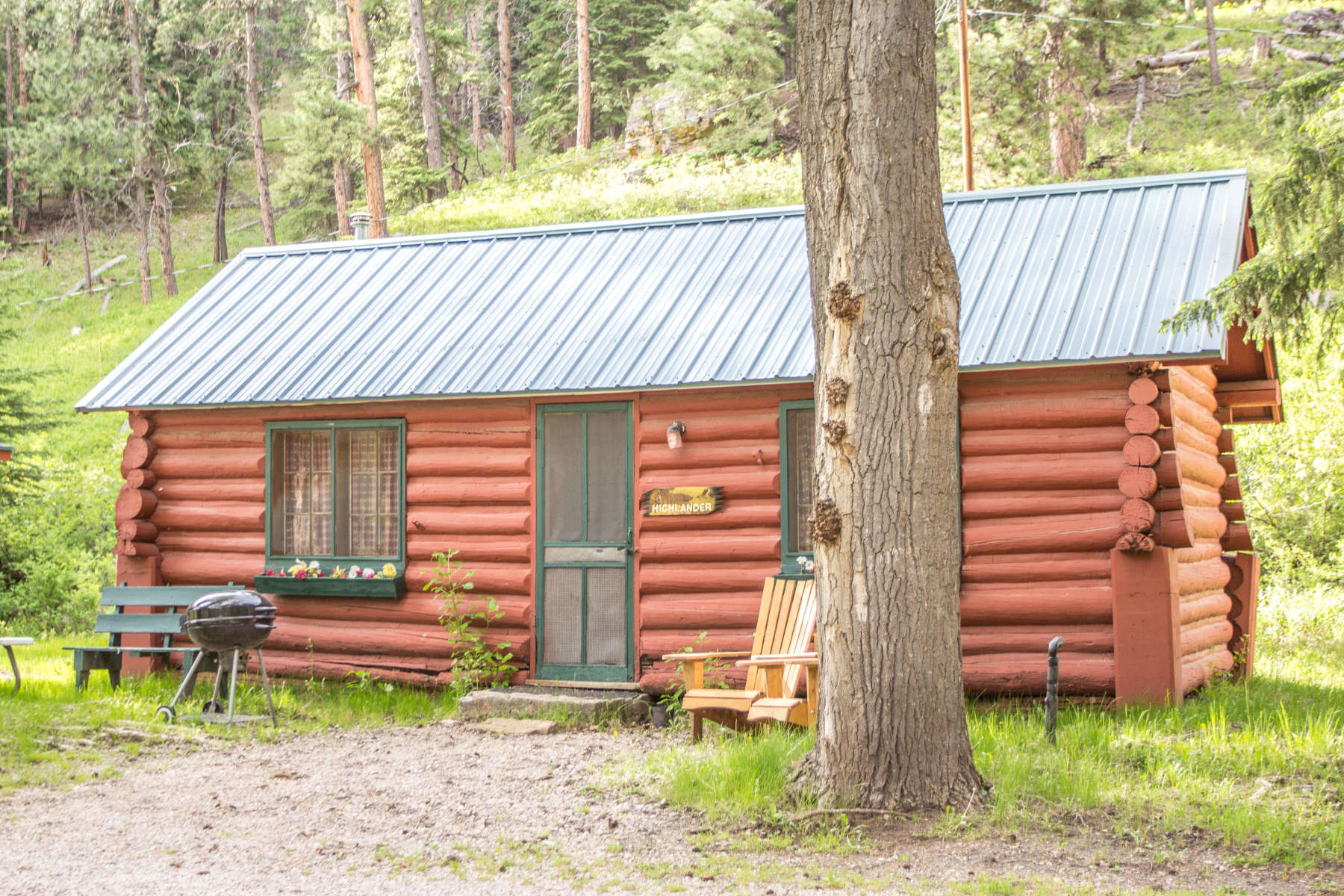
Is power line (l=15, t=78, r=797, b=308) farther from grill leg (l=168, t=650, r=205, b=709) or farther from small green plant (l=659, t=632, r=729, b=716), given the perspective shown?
small green plant (l=659, t=632, r=729, b=716)

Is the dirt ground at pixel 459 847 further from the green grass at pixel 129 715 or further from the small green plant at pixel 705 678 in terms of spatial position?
the small green plant at pixel 705 678

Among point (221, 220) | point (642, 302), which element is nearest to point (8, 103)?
point (221, 220)

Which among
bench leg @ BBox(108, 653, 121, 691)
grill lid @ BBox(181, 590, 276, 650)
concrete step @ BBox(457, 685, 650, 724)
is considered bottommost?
concrete step @ BBox(457, 685, 650, 724)

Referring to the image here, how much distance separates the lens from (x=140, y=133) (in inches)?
1238

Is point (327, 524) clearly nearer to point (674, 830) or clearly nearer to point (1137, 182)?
point (674, 830)

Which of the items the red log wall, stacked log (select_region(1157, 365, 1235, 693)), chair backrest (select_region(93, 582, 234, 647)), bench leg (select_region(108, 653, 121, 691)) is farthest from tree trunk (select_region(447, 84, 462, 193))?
stacked log (select_region(1157, 365, 1235, 693))

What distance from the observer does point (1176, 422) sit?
9055mm

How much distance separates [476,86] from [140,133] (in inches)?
556

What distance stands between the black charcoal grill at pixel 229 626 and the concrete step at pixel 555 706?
4.94ft

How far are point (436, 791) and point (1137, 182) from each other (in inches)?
301

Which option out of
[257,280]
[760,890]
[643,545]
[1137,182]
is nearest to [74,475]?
[257,280]

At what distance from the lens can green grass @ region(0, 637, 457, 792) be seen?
7.98m

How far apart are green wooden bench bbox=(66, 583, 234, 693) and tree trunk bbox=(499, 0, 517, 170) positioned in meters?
25.7

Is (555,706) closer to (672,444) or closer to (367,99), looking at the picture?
(672,444)
